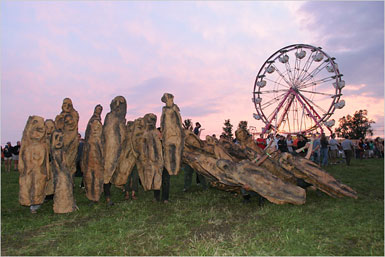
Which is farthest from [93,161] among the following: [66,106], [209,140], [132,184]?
[209,140]

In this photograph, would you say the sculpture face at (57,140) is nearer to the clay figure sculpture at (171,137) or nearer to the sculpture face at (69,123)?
the sculpture face at (69,123)

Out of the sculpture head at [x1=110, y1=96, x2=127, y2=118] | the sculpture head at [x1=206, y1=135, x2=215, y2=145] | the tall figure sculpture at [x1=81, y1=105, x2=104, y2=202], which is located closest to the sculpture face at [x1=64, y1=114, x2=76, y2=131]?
the tall figure sculpture at [x1=81, y1=105, x2=104, y2=202]

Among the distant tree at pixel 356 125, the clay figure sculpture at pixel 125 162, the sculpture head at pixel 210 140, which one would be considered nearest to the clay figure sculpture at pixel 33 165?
the clay figure sculpture at pixel 125 162

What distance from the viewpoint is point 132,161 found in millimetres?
7496

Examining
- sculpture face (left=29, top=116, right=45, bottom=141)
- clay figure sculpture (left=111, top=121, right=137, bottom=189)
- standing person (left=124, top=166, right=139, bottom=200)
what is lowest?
standing person (left=124, top=166, right=139, bottom=200)

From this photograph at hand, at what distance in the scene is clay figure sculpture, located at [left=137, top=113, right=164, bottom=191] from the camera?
271 inches

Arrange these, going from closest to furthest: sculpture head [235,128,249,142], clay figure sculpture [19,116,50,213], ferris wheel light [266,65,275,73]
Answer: clay figure sculpture [19,116,50,213], sculpture head [235,128,249,142], ferris wheel light [266,65,275,73]

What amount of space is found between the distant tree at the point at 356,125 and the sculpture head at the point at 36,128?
2491 inches

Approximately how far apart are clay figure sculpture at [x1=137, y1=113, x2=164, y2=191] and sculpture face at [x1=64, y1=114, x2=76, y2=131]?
1638 mm

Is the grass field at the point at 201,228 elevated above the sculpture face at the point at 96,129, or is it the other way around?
the sculpture face at the point at 96,129

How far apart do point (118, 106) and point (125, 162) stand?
139 centimetres

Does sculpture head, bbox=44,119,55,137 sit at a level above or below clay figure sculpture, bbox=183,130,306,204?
above

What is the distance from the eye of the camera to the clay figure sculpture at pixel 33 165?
19.7ft

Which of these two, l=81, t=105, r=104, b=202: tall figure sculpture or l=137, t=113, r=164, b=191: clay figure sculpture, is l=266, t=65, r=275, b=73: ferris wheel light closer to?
l=137, t=113, r=164, b=191: clay figure sculpture
